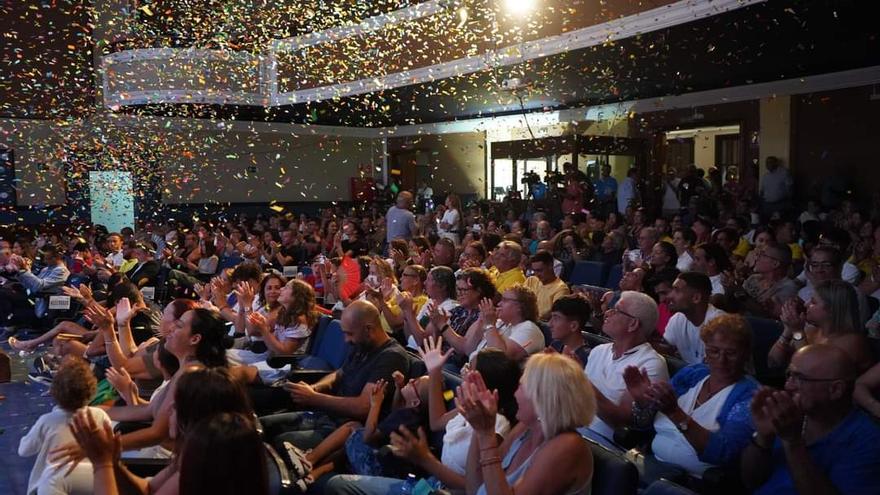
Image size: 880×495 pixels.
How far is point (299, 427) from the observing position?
407 centimetres

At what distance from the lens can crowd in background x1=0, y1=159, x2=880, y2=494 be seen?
7.97ft

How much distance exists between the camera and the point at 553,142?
590 inches

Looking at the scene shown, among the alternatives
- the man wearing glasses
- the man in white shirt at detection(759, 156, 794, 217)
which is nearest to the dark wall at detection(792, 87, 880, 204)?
the man in white shirt at detection(759, 156, 794, 217)

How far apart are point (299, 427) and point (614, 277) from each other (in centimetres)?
414

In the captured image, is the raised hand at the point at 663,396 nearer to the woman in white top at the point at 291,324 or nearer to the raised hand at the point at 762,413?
the raised hand at the point at 762,413

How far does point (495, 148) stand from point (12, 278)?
32.5ft

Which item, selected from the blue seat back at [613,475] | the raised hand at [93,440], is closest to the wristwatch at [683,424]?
the blue seat back at [613,475]

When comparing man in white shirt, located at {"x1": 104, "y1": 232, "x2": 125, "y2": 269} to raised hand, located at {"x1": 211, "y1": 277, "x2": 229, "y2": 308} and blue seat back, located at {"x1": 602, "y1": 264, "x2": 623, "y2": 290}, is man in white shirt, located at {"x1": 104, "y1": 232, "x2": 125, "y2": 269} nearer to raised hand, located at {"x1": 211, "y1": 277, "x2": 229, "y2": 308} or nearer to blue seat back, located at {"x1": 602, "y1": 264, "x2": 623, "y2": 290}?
raised hand, located at {"x1": 211, "y1": 277, "x2": 229, "y2": 308}

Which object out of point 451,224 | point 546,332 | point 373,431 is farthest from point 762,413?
point 451,224

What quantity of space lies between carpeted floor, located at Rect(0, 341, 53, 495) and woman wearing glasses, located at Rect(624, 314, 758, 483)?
3.50m

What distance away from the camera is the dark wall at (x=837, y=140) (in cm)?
1221

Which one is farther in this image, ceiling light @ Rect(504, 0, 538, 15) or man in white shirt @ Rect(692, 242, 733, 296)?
ceiling light @ Rect(504, 0, 538, 15)

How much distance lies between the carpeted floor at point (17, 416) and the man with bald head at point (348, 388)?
168 centimetres

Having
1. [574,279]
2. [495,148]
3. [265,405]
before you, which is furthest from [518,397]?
[495,148]
